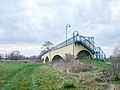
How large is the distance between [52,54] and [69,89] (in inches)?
1900

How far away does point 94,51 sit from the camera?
161ft

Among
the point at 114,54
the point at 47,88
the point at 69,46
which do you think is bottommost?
the point at 47,88

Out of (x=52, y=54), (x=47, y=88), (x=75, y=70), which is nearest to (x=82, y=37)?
(x=52, y=54)

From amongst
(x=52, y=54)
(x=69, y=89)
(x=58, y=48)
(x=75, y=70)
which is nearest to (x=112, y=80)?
(x=69, y=89)

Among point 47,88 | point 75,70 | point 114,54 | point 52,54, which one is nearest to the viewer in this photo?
point 47,88

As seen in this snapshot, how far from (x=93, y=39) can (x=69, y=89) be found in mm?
38467

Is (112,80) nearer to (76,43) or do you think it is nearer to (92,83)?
(92,83)

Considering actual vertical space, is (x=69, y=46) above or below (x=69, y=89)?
above

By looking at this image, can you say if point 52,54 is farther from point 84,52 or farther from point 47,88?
point 47,88

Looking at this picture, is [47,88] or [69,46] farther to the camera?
[69,46]

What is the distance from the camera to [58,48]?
5525 cm

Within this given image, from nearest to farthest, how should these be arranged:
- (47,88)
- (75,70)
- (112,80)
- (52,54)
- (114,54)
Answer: (47,88) < (112,80) < (114,54) < (75,70) < (52,54)

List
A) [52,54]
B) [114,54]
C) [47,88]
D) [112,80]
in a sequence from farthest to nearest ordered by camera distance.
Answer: [52,54], [114,54], [112,80], [47,88]

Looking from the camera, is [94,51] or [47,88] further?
[94,51]
